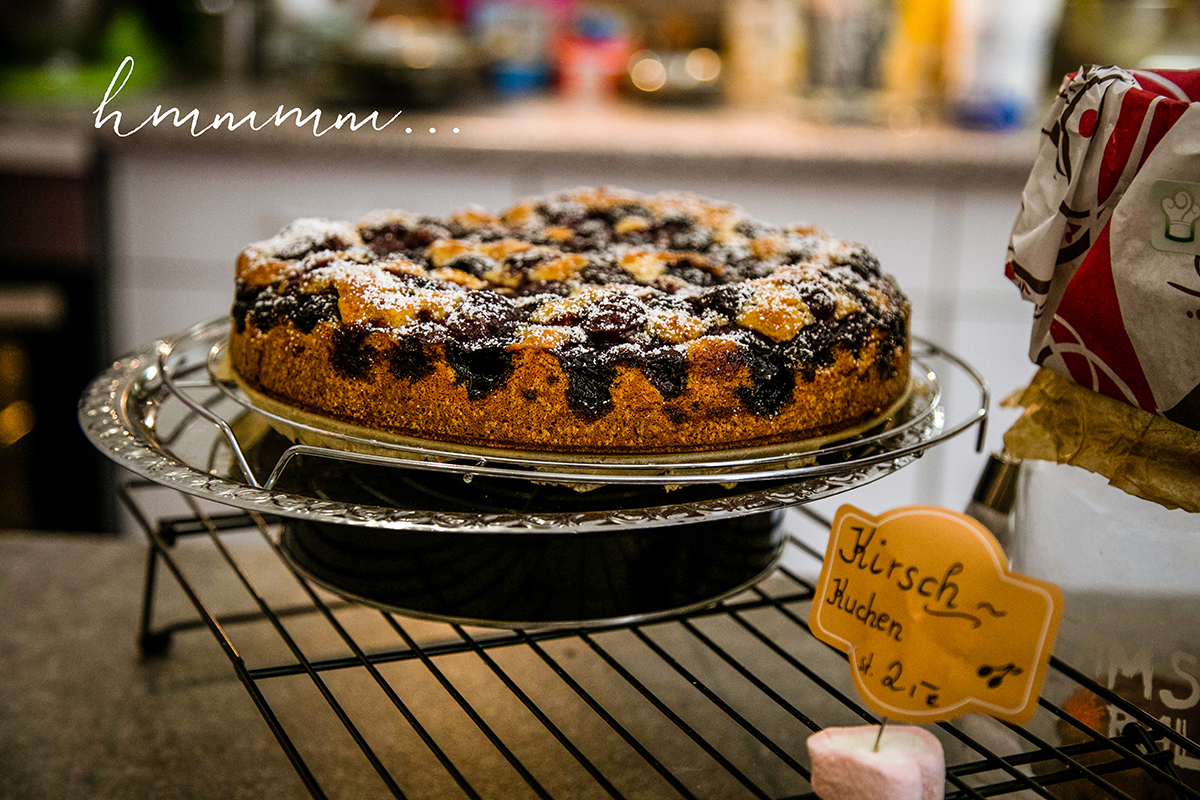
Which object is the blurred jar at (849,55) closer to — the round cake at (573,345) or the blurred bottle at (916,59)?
the blurred bottle at (916,59)

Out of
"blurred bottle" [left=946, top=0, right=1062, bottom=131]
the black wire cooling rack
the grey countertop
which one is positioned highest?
"blurred bottle" [left=946, top=0, right=1062, bottom=131]

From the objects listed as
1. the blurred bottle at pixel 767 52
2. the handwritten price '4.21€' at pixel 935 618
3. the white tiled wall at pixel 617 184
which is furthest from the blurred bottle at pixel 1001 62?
the handwritten price '4.21€' at pixel 935 618

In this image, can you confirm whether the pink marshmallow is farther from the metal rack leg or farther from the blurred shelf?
the blurred shelf

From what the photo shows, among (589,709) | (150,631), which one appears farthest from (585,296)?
(150,631)

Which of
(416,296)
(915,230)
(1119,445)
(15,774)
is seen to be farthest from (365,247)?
(915,230)

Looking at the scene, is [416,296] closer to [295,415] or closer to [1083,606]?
[295,415]

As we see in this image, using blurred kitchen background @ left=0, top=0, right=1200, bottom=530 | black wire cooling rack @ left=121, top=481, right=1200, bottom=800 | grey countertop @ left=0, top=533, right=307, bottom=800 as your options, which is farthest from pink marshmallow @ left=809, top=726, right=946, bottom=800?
blurred kitchen background @ left=0, top=0, right=1200, bottom=530
